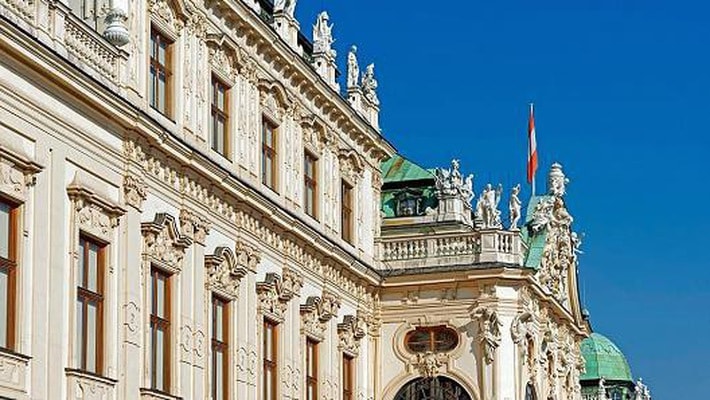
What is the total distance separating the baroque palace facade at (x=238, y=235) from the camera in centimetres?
2555

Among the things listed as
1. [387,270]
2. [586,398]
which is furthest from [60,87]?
[586,398]

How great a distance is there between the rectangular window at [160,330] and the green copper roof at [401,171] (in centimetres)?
2047

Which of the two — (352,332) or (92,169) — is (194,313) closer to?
(92,169)

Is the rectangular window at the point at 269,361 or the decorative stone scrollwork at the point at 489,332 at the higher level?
the decorative stone scrollwork at the point at 489,332

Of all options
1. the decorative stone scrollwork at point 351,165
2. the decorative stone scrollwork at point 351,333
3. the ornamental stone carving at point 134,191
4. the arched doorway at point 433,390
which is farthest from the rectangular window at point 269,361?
the arched doorway at point 433,390

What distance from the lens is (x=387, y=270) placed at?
145ft

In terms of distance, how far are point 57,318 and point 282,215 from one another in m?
10.9

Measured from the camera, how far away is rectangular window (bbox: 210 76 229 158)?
3384cm

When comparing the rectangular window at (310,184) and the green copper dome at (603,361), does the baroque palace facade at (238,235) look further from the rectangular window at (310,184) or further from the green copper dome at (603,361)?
the green copper dome at (603,361)

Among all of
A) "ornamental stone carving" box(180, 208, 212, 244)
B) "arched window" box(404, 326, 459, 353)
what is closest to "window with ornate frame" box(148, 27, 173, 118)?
"ornamental stone carving" box(180, 208, 212, 244)

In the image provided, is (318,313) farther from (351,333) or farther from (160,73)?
(160,73)

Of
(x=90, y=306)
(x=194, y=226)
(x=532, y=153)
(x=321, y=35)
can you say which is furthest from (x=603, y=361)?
(x=90, y=306)

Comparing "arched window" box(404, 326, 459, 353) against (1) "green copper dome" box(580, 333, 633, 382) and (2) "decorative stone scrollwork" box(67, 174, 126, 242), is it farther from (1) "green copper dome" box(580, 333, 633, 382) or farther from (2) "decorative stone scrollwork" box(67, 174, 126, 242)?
(1) "green copper dome" box(580, 333, 633, 382)

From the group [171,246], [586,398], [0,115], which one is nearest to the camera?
[0,115]
